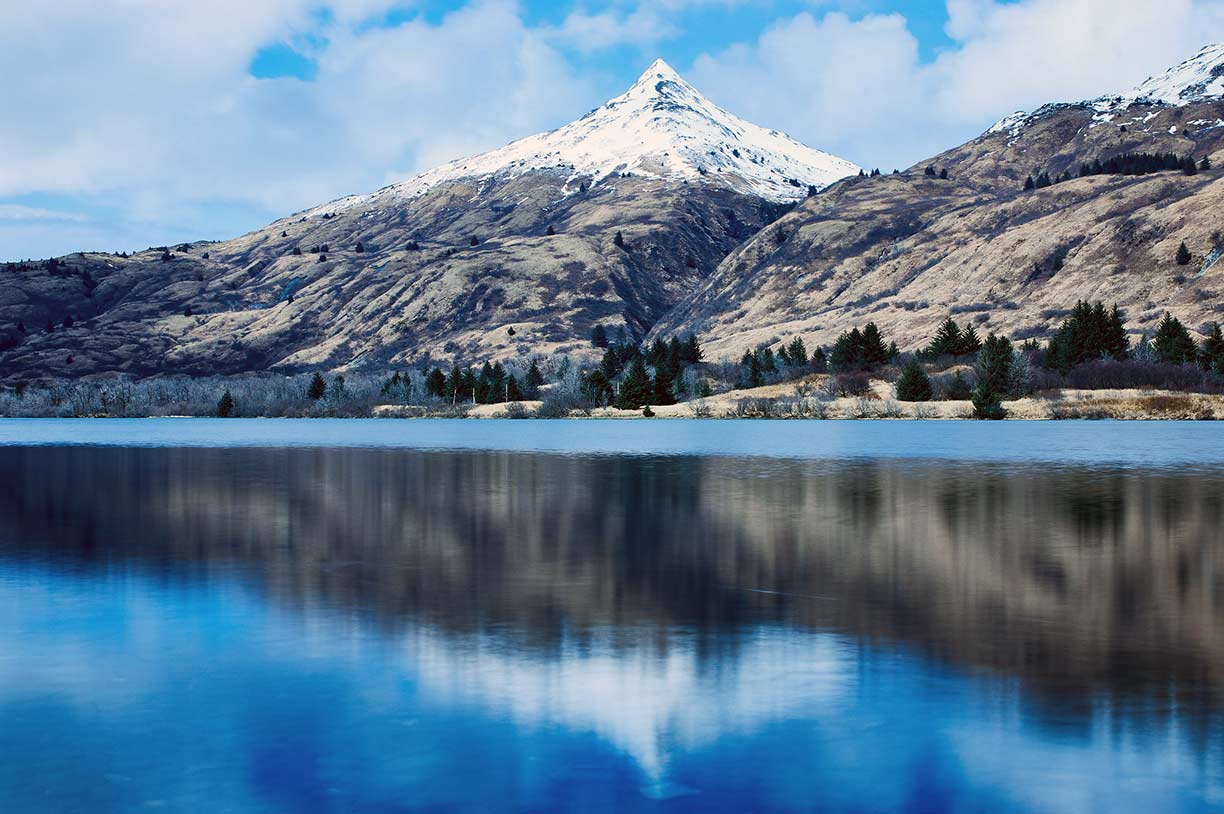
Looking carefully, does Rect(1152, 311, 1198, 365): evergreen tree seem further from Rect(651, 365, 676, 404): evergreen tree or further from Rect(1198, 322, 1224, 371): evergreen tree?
Rect(651, 365, 676, 404): evergreen tree

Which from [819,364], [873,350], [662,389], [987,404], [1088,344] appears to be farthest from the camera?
[662,389]

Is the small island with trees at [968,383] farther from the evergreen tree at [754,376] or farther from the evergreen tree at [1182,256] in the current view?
the evergreen tree at [1182,256]

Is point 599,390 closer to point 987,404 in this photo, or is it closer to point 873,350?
point 873,350

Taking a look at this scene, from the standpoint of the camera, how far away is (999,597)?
22.1m

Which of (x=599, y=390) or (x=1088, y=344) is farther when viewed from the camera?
(x=599, y=390)

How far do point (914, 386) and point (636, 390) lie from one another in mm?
49152

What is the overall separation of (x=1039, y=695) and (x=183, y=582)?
1914 cm

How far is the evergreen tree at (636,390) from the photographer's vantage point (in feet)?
591

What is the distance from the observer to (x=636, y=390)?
180 meters

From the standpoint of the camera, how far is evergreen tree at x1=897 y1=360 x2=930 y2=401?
149 m

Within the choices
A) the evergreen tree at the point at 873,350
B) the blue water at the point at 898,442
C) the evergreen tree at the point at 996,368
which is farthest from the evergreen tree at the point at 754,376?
the blue water at the point at 898,442

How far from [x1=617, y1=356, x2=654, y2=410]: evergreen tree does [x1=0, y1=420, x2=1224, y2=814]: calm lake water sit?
13867cm

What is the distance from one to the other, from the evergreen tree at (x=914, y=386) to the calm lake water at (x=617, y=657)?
359 ft

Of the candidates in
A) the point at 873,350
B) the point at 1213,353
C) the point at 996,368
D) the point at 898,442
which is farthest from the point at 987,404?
the point at 898,442
